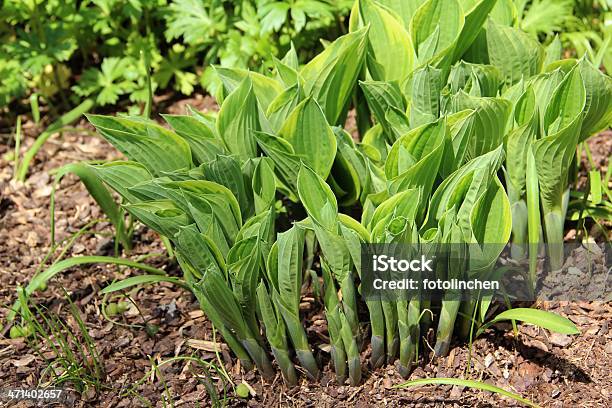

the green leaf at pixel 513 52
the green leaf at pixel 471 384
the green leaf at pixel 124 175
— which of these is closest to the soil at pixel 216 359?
the green leaf at pixel 471 384

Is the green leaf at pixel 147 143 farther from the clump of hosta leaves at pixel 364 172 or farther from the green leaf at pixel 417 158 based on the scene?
the green leaf at pixel 417 158

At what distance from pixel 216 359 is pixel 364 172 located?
75cm

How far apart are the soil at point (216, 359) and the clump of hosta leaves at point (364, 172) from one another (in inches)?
3.0

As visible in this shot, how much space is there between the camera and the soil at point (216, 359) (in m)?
2.30

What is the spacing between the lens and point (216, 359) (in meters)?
2.49

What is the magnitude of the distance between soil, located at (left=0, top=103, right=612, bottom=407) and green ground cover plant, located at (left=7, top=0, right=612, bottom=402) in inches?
2.8

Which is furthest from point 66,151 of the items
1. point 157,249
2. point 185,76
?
point 157,249

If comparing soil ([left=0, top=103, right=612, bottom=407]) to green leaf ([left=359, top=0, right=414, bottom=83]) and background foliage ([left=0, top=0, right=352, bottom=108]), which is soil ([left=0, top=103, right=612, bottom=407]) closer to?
green leaf ([left=359, top=0, right=414, bottom=83])

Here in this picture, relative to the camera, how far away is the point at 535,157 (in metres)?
2.34

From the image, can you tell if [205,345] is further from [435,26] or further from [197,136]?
[435,26]

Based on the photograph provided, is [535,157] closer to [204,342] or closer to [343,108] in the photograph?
[343,108]

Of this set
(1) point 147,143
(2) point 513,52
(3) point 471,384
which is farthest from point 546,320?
(1) point 147,143

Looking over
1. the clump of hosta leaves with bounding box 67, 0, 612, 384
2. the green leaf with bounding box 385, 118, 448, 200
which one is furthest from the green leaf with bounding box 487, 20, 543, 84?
the green leaf with bounding box 385, 118, 448, 200

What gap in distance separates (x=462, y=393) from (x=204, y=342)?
0.83 m
